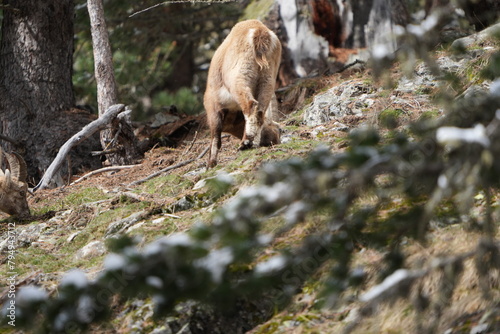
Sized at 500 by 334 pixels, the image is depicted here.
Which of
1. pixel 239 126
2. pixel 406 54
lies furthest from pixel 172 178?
pixel 406 54

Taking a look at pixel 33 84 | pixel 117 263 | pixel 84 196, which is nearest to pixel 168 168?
pixel 84 196

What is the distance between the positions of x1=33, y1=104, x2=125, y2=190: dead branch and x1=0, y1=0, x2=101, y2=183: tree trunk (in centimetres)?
133

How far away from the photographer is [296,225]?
4.07m

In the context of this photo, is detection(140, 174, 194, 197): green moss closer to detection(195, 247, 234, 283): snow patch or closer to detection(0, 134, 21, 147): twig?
detection(0, 134, 21, 147): twig

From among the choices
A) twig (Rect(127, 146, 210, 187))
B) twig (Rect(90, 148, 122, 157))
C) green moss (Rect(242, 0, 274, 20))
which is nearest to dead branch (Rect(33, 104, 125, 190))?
twig (Rect(90, 148, 122, 157))

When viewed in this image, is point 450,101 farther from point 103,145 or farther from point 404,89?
point 103,145

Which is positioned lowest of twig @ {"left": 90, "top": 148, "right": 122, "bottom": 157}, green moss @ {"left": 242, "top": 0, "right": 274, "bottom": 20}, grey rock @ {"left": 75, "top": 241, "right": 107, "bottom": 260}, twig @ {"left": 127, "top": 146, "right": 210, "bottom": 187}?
twig @ {"left": 127, "top": 146, "right": 210, "bottom": 187}

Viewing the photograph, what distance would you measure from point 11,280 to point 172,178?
275 centimetres

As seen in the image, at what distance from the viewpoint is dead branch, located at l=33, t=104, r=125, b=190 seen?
945 cm

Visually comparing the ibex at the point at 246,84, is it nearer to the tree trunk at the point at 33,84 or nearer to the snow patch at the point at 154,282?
the tree trunk at the point at 33,84

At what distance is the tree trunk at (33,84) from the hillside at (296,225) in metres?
1.53

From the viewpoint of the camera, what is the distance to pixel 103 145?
10.9 metres

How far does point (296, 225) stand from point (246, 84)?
3.90 m

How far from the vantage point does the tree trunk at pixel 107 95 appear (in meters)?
10.6
